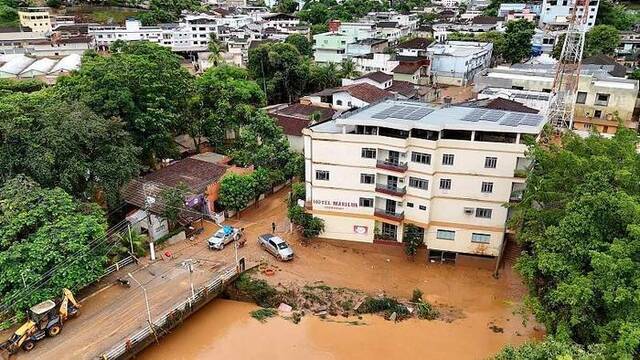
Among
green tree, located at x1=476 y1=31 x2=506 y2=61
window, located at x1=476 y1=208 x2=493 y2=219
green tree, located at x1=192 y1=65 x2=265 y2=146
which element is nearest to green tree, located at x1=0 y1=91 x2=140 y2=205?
green tree, located at x1=192 y1=65 x2=265 y2=146

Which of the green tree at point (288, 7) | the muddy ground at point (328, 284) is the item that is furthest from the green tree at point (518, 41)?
the green tree at point (288, 7)

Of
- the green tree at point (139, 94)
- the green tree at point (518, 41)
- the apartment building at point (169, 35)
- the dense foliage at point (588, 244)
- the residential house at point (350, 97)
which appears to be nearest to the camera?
the dense foliage at point (588, 244)

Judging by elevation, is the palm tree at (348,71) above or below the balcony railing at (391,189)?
above

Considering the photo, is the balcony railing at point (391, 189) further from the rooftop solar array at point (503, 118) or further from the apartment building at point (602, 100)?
the apartment building at point (602, 100)

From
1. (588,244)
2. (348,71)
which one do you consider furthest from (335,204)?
(348,71)

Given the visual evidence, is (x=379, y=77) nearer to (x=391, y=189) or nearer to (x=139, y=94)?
(x=139, y=94)

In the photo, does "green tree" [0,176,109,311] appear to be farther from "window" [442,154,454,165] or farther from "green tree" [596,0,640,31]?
"green tree" [596,0,640,31]
